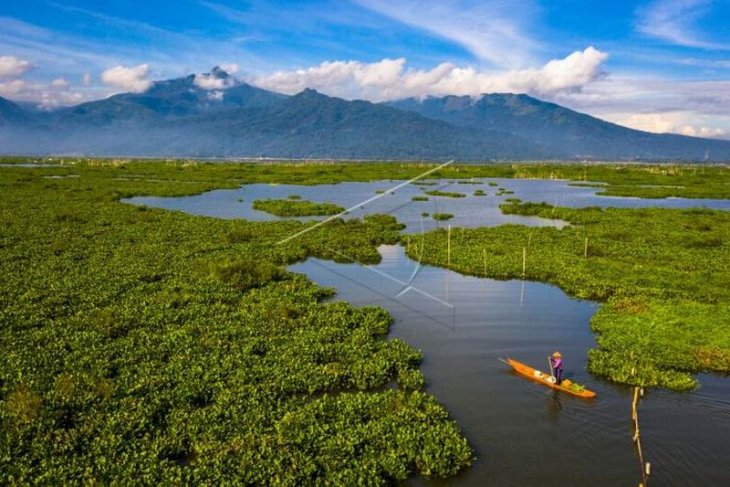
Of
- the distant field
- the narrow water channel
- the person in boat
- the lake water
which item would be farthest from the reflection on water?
the person in boat

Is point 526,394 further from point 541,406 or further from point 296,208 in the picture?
point 296,208

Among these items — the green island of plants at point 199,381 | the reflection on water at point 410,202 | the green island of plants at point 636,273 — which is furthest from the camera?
the reflection on water at point 410,202

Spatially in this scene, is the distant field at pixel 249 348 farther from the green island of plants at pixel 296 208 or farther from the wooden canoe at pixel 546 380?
the green island of plants at pixel 296 208

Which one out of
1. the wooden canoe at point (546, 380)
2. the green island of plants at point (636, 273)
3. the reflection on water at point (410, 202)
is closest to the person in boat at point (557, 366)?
the wooden canoe at point (546, 380)

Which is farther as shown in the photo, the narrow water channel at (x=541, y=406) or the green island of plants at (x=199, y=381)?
the narrow water channel at (x=541, y=406)

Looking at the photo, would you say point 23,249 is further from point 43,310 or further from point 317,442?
point 317,442

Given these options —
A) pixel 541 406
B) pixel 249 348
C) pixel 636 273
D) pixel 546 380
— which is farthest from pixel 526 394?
pixel 636 273
